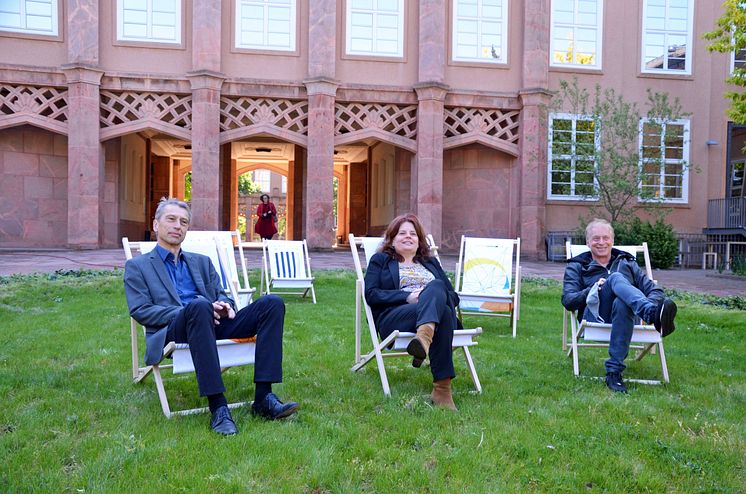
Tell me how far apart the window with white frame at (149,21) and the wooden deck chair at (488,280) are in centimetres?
1099

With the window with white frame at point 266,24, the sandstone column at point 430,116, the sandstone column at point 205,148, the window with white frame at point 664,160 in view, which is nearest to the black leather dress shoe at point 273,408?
the sandstone column at point 205,148

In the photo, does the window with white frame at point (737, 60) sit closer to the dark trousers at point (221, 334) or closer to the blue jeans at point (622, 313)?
the blue jeans at point (622, 313)

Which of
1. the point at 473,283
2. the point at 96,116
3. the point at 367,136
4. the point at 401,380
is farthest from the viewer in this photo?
the point at 367,136

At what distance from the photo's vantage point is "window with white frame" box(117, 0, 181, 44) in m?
15.8

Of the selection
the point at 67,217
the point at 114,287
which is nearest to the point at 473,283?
the point at 114,287

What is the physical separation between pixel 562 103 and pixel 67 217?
1239cm

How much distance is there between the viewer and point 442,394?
13.3 feet

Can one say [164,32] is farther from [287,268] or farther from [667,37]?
[667,37]

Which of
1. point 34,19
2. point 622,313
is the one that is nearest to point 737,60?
point 622,313

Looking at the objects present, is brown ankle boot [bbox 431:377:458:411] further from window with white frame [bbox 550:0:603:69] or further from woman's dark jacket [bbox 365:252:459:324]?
window with white frame [bbox 550:0:603:69]

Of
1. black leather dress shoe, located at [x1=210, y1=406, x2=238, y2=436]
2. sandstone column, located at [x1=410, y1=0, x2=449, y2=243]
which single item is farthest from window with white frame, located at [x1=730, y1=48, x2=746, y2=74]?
black leather dress shoe, located at [x1=210, y1=406, x2=238, y2=436]

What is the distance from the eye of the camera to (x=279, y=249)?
976cm

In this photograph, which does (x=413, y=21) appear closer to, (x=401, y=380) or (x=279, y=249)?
(x=279, y=249)

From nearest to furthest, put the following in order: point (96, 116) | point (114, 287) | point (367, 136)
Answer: point (114, 287) < point (96, 116) < point (367, 136)
